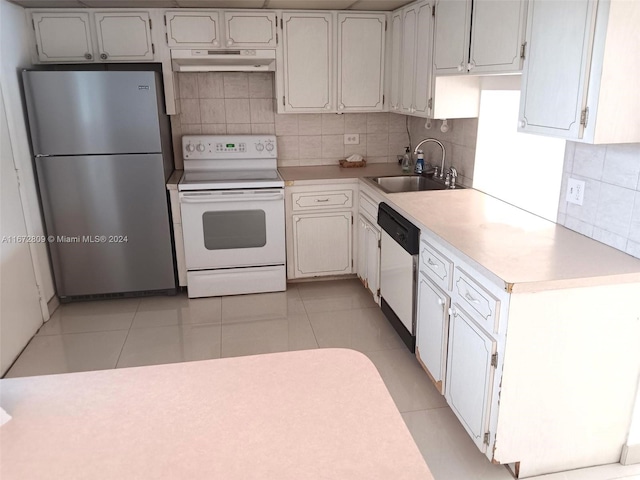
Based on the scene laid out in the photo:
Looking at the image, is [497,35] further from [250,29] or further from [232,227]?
[232,227]

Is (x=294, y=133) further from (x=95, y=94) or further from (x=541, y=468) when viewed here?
(x=541, y=468)

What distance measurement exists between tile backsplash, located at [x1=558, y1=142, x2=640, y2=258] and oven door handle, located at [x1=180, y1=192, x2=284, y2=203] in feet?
6.46

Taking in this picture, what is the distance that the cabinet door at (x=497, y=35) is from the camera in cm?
217

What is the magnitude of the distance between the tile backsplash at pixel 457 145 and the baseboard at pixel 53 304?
118 inches

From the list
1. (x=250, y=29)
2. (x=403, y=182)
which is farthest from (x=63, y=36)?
(x=403, y=182)

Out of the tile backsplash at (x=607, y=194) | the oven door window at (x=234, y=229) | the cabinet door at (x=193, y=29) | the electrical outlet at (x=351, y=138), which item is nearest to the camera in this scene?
the tile backsplash at (x=607, y=194)

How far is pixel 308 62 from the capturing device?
12.3 ft

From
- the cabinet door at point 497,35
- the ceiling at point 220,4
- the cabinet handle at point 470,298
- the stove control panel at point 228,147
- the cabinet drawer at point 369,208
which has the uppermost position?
the ceiling at point 220,4

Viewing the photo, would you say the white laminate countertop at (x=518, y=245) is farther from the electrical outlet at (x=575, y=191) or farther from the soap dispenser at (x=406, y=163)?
the soap dispenser at (x=406, y=163)

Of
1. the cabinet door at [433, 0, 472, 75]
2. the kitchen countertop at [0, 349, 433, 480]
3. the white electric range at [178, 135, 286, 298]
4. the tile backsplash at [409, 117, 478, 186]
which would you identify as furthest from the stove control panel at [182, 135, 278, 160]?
the kitchen countertop at [0, 349, 433, 480]

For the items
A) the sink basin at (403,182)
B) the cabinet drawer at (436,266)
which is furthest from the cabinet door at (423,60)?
the cabinet drawer at (436,266)

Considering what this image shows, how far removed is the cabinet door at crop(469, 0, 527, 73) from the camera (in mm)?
2172

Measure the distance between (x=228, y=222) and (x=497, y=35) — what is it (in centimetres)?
217

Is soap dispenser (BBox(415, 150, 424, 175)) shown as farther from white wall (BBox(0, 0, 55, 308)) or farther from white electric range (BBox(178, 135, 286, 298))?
white wall (BBox(0, 0, 55, 308))
